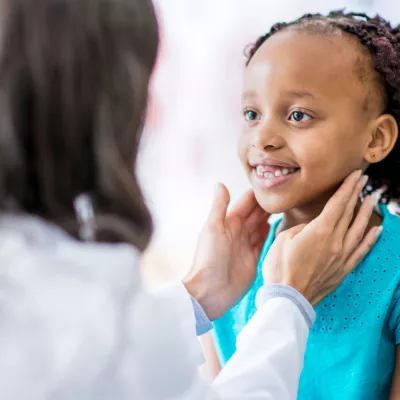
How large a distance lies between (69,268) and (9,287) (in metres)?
0.05

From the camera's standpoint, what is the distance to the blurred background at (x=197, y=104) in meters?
1.40

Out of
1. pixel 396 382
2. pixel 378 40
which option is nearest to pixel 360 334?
pixel 396 382

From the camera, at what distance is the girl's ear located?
0.91 m

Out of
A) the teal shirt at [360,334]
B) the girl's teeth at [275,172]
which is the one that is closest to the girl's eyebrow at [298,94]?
the girl's teeth at [275,172]

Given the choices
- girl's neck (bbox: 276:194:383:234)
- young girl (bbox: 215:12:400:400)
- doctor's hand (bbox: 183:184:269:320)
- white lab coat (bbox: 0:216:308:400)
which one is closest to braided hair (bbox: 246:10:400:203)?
young girl (bbox: 215:12:400:400)

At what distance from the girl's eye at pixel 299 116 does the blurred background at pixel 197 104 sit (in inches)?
20.3

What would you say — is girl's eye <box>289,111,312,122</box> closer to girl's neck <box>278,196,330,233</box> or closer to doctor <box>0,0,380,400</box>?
girl's neck <box>278,196,330,233</box>

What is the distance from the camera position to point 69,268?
511 mm

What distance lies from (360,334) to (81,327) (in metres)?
0.48

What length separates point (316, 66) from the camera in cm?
87

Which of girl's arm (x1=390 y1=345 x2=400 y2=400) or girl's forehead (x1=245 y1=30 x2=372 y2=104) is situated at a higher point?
girl's forehead (x1=245 y1=30 x2=372 y2=104)

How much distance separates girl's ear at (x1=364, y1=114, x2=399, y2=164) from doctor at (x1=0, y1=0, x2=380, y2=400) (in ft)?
1.46

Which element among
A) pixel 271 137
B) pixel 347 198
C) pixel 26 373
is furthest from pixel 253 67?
pixel 26 373

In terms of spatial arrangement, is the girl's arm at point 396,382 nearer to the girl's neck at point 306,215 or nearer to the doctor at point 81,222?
the girl's neck at point 306,215
